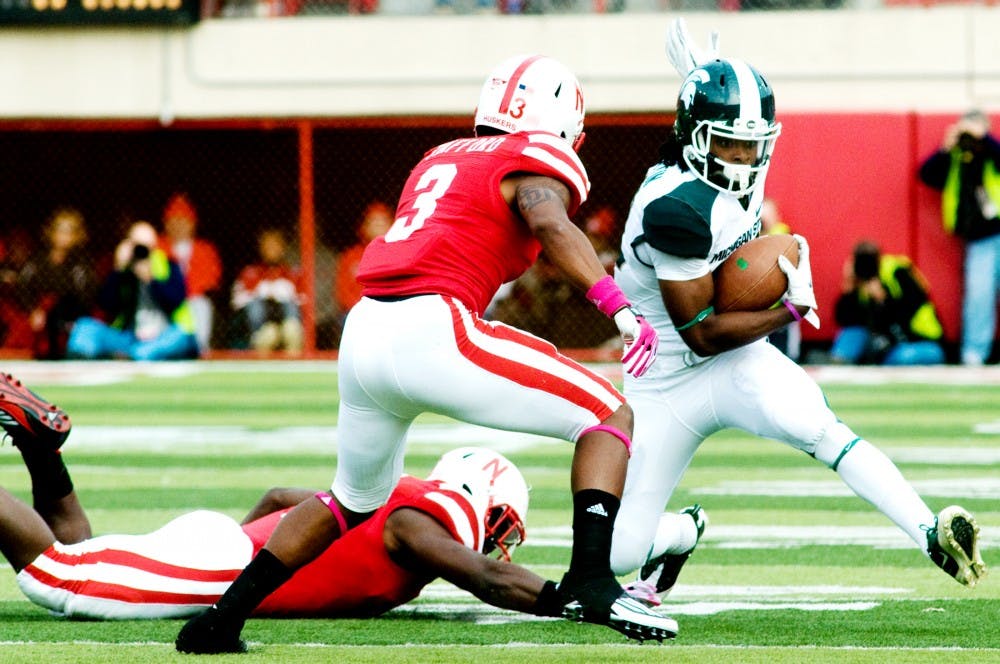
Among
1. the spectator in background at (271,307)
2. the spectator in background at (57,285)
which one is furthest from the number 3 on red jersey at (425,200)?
the spectator in background at (57,285)

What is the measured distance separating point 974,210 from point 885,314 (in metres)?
1.14

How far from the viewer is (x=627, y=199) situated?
53.8 ft

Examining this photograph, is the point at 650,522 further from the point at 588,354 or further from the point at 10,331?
the point at 10,331

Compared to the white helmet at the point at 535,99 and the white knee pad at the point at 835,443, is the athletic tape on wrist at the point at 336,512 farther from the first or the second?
the white knee pad at the point at 835,443

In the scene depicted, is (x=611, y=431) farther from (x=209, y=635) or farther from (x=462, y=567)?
(x=209, y=635)

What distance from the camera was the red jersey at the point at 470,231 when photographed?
4.29m

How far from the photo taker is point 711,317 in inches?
198

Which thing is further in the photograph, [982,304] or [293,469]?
[982,304]

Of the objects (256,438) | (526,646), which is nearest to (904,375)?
(256,438)

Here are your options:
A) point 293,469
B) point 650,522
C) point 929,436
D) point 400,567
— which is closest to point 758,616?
point 650,522

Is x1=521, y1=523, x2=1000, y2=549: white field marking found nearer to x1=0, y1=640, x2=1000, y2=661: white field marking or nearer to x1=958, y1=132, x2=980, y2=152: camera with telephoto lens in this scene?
x1=0, y1=640, x2=1000, y2=661: white field marking

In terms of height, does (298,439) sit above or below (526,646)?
below

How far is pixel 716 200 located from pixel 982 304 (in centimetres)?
989

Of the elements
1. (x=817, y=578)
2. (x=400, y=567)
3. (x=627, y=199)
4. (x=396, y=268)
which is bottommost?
(x=627, y=199)
